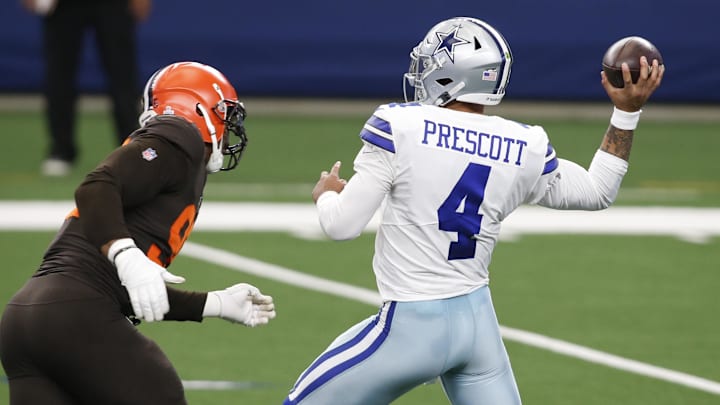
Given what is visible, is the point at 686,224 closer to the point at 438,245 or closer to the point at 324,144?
the point at 324,144

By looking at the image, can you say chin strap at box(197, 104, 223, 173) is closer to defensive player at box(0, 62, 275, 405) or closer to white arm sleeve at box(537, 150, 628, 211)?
defensive player at box(0, 62, 275, 405)

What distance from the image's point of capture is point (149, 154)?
3.45 meters

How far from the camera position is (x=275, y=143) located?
43.4ft

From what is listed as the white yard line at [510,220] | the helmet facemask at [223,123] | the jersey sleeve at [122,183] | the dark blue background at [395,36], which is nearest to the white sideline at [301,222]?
the white yard line at [510,220]

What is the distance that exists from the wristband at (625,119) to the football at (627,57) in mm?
85

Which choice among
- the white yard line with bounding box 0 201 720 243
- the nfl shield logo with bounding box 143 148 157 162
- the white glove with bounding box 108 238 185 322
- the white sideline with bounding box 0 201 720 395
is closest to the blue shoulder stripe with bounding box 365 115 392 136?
the nfl shield logo with bounding box 143 148 157 162

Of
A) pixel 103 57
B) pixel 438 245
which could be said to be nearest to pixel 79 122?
pixel 103 57

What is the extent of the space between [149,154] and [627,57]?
4.76ft

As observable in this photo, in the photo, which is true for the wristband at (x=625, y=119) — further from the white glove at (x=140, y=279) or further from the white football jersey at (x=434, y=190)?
the white glove at (x=140, y=279)

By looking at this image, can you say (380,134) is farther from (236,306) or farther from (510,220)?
(510,220)

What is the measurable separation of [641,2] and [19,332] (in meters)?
12.6

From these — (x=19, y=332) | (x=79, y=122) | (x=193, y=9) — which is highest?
(x=19, y=332)

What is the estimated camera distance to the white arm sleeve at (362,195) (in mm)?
3631

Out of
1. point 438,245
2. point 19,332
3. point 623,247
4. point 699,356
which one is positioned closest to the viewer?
point 19,332
